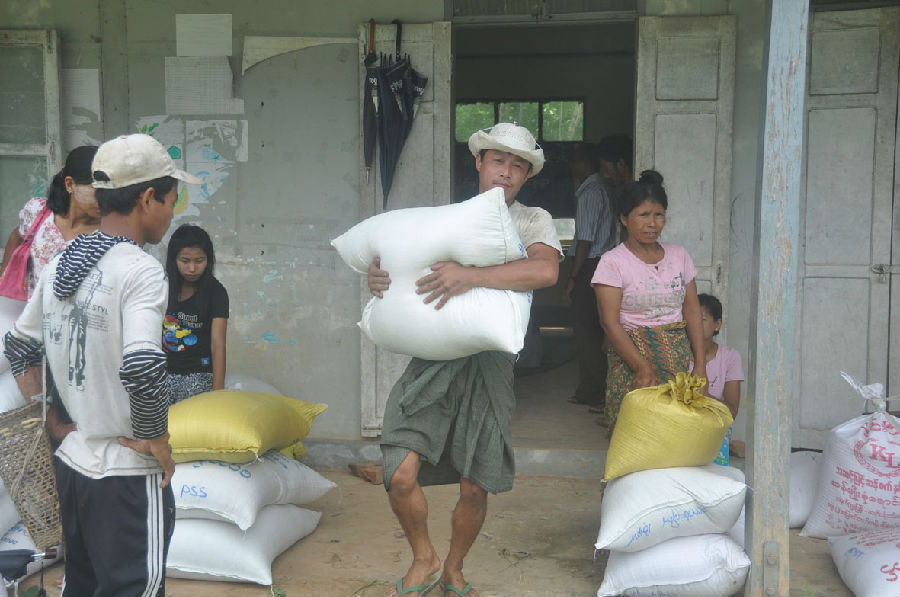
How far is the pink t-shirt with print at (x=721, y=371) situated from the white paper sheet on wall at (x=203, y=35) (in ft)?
10.8

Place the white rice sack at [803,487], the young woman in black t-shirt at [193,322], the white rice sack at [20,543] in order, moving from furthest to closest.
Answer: the white rice sack at [803,487] → the young woman in black t-shirt at [193,322] → the white rice sack at [20,543]

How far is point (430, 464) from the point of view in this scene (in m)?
3.41

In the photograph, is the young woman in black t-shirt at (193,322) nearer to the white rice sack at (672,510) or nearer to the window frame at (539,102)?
the white rice sack at (672,510)

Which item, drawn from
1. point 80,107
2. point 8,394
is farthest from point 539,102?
point 8,394

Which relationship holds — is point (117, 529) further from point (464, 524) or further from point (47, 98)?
point (47, 98)

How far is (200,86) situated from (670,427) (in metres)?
3.48

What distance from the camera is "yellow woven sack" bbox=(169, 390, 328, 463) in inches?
140

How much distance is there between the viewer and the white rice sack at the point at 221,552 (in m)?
3.54

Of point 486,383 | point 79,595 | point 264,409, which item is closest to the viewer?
point 79,595

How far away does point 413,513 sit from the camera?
10.7 ft

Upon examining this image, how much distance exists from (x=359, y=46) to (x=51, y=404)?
10.3 feet

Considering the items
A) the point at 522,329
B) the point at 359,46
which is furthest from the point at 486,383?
the point at 359,46

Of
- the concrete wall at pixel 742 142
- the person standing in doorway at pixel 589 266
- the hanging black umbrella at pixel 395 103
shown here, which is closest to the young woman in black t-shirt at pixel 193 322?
the hanging black umbrella at pixel 395 103

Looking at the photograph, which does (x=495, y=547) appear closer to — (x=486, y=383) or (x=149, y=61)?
(x=486, y=383)
